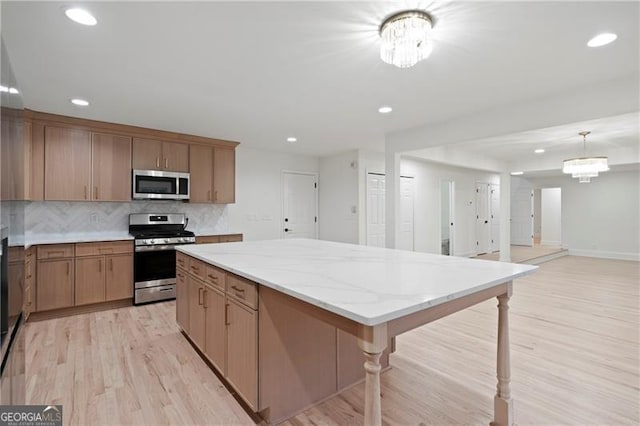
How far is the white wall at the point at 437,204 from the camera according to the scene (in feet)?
22.1

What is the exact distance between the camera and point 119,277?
382 cm

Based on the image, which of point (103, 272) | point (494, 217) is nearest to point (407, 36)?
point (103, 272)

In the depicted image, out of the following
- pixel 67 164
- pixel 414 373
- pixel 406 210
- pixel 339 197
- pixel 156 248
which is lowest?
pixel 414 373

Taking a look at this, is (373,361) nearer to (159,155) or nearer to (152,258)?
(152,258)

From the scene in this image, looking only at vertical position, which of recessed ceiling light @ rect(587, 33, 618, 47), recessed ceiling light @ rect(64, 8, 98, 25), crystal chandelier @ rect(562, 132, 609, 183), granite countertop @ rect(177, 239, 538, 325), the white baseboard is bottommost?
the white baseboard

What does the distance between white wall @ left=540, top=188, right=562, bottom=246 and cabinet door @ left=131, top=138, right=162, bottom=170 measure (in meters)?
11.7

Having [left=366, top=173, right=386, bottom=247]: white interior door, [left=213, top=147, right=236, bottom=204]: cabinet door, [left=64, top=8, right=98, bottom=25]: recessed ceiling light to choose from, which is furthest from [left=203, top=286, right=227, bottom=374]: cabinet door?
[left=366, top=173, right=386, bottom=247]: white interior door

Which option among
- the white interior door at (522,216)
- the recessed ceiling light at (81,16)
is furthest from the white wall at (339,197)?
the white interior door at (522,216)

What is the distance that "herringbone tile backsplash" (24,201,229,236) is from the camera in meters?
3.77

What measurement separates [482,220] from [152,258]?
7.69 meters

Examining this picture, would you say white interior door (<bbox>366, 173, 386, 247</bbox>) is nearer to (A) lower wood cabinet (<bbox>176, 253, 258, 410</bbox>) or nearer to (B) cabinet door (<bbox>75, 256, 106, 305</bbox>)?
(A) lower wood cabinet (<bbox>176, 253, 258, 410</bbox>)

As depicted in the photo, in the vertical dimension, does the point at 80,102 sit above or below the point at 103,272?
above

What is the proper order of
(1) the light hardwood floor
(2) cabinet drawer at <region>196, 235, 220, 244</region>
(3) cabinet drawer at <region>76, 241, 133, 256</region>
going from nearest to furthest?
(1) the light hardwood floor
(3) cabinet drawer at <region>76, 241, 133, 256</region>
(2) cabinet drawer at <region>196, 235, 220, 244</region>

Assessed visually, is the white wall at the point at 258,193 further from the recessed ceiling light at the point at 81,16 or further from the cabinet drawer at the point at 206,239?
the recessed ceiling light at the point at 81,16
